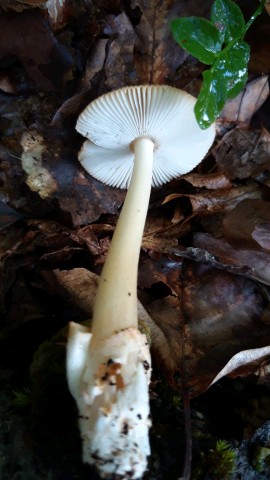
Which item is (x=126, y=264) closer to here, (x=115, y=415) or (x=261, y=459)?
(x=115, y=415)

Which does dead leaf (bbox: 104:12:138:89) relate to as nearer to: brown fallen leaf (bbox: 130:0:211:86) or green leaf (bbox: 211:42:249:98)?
brown fallen leaf (bbox: 130:0:211:86)

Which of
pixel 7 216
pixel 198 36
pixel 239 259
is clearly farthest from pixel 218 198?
pixel 7 216

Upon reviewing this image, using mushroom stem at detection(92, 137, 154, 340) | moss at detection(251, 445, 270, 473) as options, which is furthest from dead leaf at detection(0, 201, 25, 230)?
moss at detection(251, 445, 270, 473)

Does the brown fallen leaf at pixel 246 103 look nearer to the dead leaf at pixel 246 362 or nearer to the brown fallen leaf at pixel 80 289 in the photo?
the brown fallen leaf at pixel 80 289

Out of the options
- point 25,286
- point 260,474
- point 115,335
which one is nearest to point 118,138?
point 25,286

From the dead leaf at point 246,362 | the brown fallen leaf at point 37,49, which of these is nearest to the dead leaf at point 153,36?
the brown fallen leaf at point 37,49

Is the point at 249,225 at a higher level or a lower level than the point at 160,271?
higher
